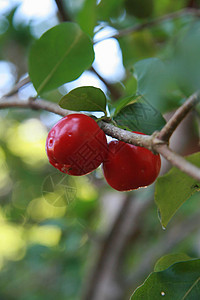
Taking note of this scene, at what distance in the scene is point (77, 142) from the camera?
482 millimetres

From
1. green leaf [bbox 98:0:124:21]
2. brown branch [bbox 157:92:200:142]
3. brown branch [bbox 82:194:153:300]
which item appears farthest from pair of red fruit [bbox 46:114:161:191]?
brown branch [bbox 82:194:153:300]

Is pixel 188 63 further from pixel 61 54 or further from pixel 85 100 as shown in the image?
pixel 61 54

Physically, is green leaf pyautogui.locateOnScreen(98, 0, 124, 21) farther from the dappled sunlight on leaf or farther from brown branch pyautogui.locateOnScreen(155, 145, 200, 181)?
the dappled sunlight on leaf

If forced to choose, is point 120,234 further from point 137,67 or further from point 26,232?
point 26,232

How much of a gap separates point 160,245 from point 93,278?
1.26 feet

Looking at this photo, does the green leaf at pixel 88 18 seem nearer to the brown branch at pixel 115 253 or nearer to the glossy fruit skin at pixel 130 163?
the glossy fruit skin at pixel 130 163

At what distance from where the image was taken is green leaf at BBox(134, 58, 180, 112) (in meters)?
0.27

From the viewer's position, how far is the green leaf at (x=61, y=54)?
24.0 inches

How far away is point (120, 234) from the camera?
172 cm

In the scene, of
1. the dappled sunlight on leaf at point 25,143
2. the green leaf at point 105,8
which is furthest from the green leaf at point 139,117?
the dappled sunlight on leaf at point 25,143

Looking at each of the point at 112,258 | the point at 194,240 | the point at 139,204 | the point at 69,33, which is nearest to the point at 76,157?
the point at 69,33

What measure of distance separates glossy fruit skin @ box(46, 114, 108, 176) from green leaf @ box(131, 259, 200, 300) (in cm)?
19

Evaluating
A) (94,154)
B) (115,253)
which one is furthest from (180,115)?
(115,253)

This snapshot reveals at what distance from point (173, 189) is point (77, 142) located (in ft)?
0.54
